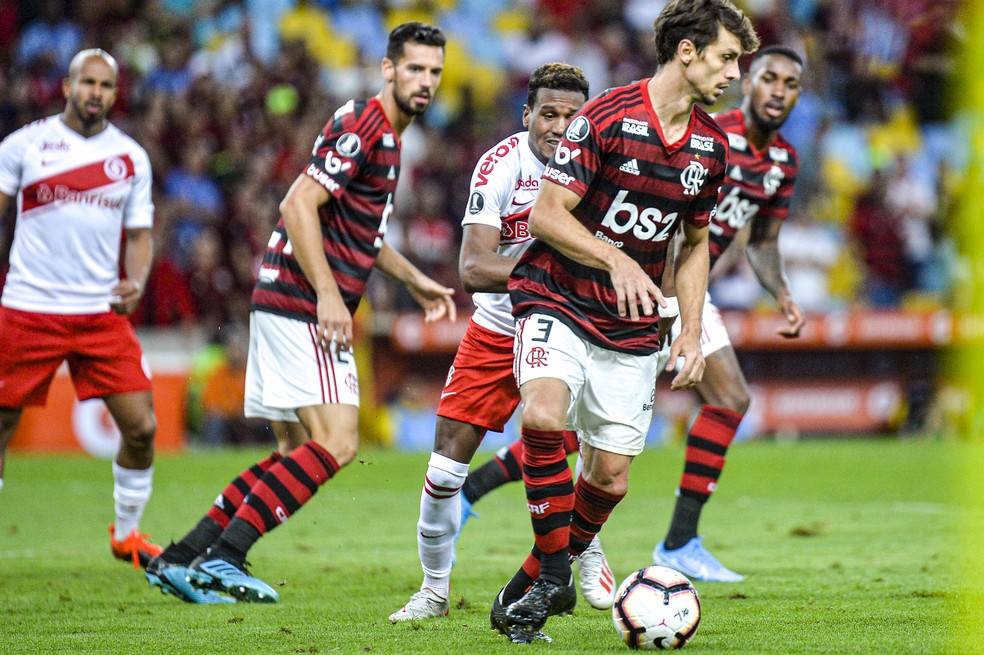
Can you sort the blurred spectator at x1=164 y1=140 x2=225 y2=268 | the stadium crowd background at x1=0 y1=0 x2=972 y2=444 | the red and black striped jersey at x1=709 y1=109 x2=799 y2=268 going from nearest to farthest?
1. the red and black striped jersey at x1=709 y1=109 x2=799 y2=268
2. the blurred spectator at x1=164 y1=140 x2=225 y2=268
3. the stadium crowd background at x1=0 y1=0 x2=972 y2=444

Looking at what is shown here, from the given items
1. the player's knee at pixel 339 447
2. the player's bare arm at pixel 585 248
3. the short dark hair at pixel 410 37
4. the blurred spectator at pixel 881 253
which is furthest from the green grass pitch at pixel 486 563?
the blurred spectator at pixel 881 253

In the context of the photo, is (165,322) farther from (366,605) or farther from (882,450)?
(366,605)

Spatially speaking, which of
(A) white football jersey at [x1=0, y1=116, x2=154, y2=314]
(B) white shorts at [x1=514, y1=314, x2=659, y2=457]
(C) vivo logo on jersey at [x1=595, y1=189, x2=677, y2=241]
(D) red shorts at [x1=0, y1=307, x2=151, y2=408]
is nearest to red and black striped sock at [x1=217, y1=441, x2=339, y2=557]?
(B) white shorts at [x1=514, y1=314, x2=659, y2=457]

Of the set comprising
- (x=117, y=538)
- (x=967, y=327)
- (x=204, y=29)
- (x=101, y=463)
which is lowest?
(x=101, y=463)

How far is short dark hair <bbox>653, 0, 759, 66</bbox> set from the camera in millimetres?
5074

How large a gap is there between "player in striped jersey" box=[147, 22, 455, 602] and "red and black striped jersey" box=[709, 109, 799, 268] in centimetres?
228

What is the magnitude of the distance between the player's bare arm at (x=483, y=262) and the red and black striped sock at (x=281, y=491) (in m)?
1.07

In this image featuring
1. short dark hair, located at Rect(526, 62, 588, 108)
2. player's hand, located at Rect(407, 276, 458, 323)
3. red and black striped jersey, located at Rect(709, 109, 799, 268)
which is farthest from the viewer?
red and black striped jersey, located at Rect(709, 109, 799, 268)

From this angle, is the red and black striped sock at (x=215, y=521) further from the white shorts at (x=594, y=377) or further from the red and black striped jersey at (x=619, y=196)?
the red and black striped jersey at (x=619, y=196)

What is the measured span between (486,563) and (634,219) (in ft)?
9.82

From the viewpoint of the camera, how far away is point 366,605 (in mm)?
5949

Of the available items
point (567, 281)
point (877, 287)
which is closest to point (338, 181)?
point (567, 281)

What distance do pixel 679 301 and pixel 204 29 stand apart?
1568cm

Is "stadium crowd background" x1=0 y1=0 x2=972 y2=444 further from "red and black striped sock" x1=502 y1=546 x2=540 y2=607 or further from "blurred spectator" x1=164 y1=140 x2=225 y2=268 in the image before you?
"red and black striped sock" x1=502 y1=546 x2=540 y2=607
